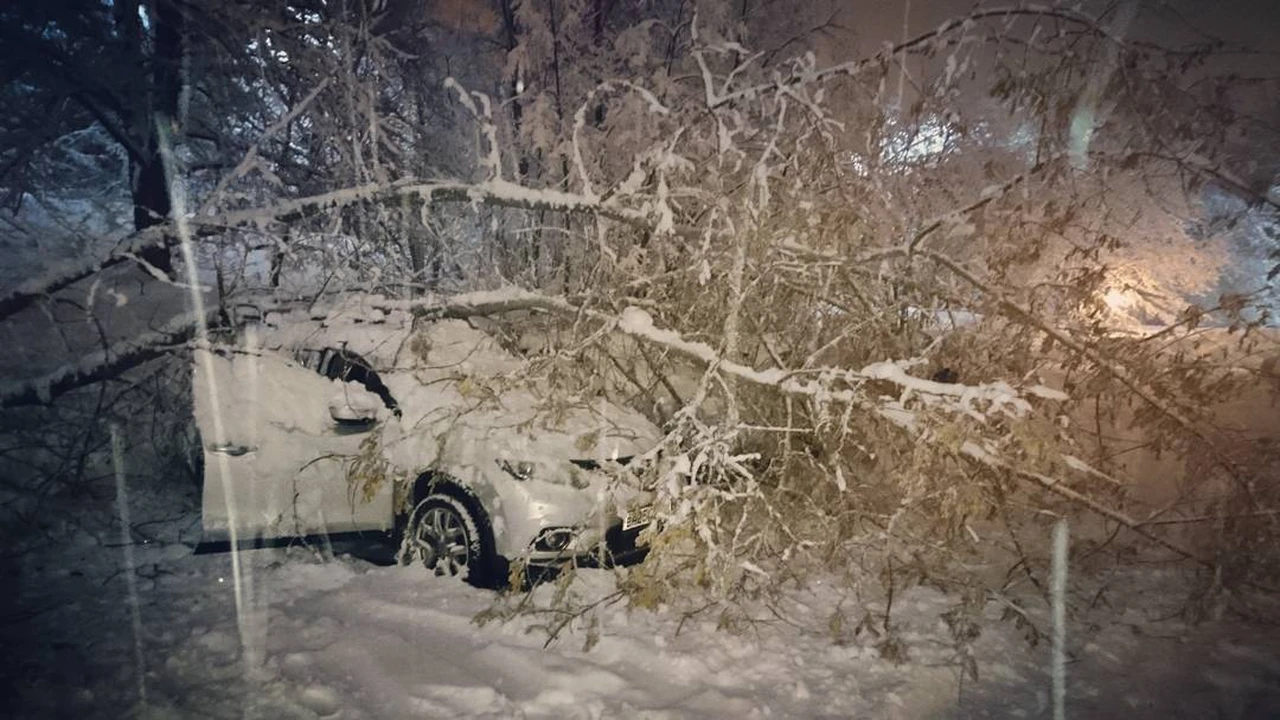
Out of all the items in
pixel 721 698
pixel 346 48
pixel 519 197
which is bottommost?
pixel 721 698

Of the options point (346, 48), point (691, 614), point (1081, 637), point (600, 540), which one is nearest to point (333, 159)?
point (346, 48)

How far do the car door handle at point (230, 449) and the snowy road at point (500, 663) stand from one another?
874mm

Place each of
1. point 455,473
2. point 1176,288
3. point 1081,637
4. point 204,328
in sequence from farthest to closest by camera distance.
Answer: point 1176,288, point 204,328, point 455,473, point 1081,637

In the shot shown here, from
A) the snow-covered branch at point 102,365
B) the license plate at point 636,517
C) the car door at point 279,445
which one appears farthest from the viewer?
the snow-covered branch at point 102,365

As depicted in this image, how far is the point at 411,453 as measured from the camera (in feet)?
15.8

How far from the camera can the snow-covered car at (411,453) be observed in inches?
176

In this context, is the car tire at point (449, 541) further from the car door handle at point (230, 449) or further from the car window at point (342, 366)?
the car door handle at point (230, 449)

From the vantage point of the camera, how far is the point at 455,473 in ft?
15.2

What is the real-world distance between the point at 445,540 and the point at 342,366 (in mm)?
1710

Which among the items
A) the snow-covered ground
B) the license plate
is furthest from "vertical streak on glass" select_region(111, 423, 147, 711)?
the license plate

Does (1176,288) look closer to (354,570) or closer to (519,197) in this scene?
(519,197)

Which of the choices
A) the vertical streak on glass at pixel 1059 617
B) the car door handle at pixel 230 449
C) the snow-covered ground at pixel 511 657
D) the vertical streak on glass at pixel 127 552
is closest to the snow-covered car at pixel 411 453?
the car door handle at pixel 230 449

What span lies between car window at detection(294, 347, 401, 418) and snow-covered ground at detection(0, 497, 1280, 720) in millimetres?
1423

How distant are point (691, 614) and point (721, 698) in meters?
0.78
